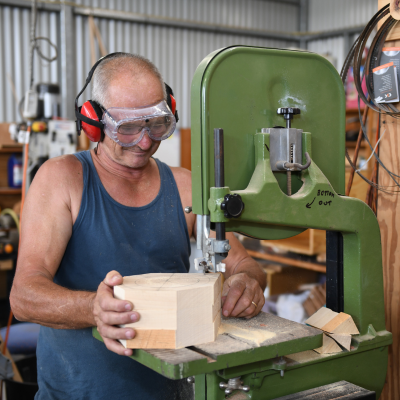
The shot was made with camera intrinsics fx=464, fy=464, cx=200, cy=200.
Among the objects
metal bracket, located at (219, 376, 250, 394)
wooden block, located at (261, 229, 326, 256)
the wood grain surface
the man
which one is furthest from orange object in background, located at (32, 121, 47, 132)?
metal bracket, located at (219, 376, 250, 394)

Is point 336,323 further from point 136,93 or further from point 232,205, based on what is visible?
point 136,93

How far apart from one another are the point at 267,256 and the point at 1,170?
9.81 ft

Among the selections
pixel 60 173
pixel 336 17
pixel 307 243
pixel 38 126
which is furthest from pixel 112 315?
pixel 336 17

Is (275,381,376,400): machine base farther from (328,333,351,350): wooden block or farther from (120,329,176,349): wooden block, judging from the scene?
(120,329,176,349): wooden block

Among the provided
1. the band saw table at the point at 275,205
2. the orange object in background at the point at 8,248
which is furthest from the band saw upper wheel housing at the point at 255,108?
the orange object in background at the point at 8,248

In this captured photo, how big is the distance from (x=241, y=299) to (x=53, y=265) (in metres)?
0.56

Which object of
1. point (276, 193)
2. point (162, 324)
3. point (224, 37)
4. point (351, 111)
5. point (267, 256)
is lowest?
point (267, 256)

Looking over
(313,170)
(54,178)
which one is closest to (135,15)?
(54,178)

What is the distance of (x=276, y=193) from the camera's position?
1.07 metres

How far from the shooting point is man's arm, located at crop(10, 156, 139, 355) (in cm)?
101

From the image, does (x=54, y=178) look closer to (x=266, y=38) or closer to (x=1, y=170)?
(x=1, y=170)

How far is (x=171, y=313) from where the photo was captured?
38.2 inches

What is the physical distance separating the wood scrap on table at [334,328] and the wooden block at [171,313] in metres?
0.32

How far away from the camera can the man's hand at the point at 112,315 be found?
37.5 inches
